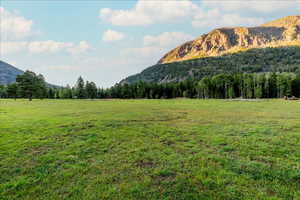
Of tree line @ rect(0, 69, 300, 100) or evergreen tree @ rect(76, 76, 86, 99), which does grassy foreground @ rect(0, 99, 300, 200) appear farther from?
evergreen tree @ rect(76, 76, 86, 99)

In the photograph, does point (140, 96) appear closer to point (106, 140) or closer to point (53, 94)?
point (53, 94)

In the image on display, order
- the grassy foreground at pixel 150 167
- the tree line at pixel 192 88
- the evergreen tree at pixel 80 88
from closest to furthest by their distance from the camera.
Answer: the grassy foreground at pixel 150 167 < the tree line at pixel 192 88 < the evergreen tree at pixel 80 88

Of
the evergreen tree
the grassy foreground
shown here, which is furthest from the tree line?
the grassy foreground

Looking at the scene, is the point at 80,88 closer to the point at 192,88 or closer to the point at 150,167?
the point at 192,88

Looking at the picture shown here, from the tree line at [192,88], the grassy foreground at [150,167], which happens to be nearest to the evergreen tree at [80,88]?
the tree line at [192,88]

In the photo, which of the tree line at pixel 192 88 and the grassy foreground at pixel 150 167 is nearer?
the grassy foreground at pixel 150 167

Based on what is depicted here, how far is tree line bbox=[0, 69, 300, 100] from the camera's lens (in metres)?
70.8

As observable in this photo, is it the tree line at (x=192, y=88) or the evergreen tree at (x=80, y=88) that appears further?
the evergreen tree at (x=80, y=88)

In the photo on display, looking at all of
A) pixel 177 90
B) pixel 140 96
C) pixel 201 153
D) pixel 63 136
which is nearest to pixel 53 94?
pixel 140 96

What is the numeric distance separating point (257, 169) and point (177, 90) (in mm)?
107350

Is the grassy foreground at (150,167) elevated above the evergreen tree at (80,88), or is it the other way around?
the evergreen tree at (80,88)

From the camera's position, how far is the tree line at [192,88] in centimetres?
7075

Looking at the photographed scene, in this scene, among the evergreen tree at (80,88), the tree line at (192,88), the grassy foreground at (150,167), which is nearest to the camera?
the grassy foreground at (150,167)

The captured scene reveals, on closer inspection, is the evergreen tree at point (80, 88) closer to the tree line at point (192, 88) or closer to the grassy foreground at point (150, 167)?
the tree line at point (192, 88)
